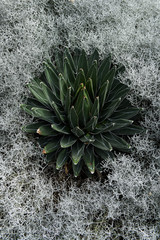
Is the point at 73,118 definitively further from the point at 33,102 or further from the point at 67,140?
the point at 33,102

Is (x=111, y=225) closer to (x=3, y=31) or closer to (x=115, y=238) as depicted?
(x=115, y=238)

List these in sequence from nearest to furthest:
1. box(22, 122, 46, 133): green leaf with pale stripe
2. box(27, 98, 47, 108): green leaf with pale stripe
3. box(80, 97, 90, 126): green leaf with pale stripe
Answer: box(80, 97, 90, 126): green leaf with pale stripe < box(22, 122, 46, 133): green leaf with pale stripe < box(27, 98, 47, 108): green leaf with pale stripe

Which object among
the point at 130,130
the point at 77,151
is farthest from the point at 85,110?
the point at 130,130

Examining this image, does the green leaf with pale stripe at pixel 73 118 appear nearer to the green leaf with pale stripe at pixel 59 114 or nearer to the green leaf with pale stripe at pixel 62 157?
the green leaf with pale stripe at pixel 59 114

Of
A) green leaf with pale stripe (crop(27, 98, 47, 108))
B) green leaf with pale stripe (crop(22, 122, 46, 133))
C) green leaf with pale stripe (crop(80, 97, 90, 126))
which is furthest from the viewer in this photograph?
green leaf with pale stripe (crop(27, 98, 47, 108))

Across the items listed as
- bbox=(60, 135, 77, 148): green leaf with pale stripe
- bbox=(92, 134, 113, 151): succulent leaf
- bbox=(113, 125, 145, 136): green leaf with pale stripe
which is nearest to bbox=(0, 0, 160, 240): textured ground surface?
bbox=(113, 125, 145, 136): green leaf with pale stripe

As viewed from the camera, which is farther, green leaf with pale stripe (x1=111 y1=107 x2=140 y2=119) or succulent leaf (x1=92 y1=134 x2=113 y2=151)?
green leaf with pale stripe (x1=111 y1=107 x2=140 y2=119)

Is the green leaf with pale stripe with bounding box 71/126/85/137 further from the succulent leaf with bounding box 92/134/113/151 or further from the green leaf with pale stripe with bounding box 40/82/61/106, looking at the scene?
the green leaf with pale stripe with bounding box 40/82/61/106
